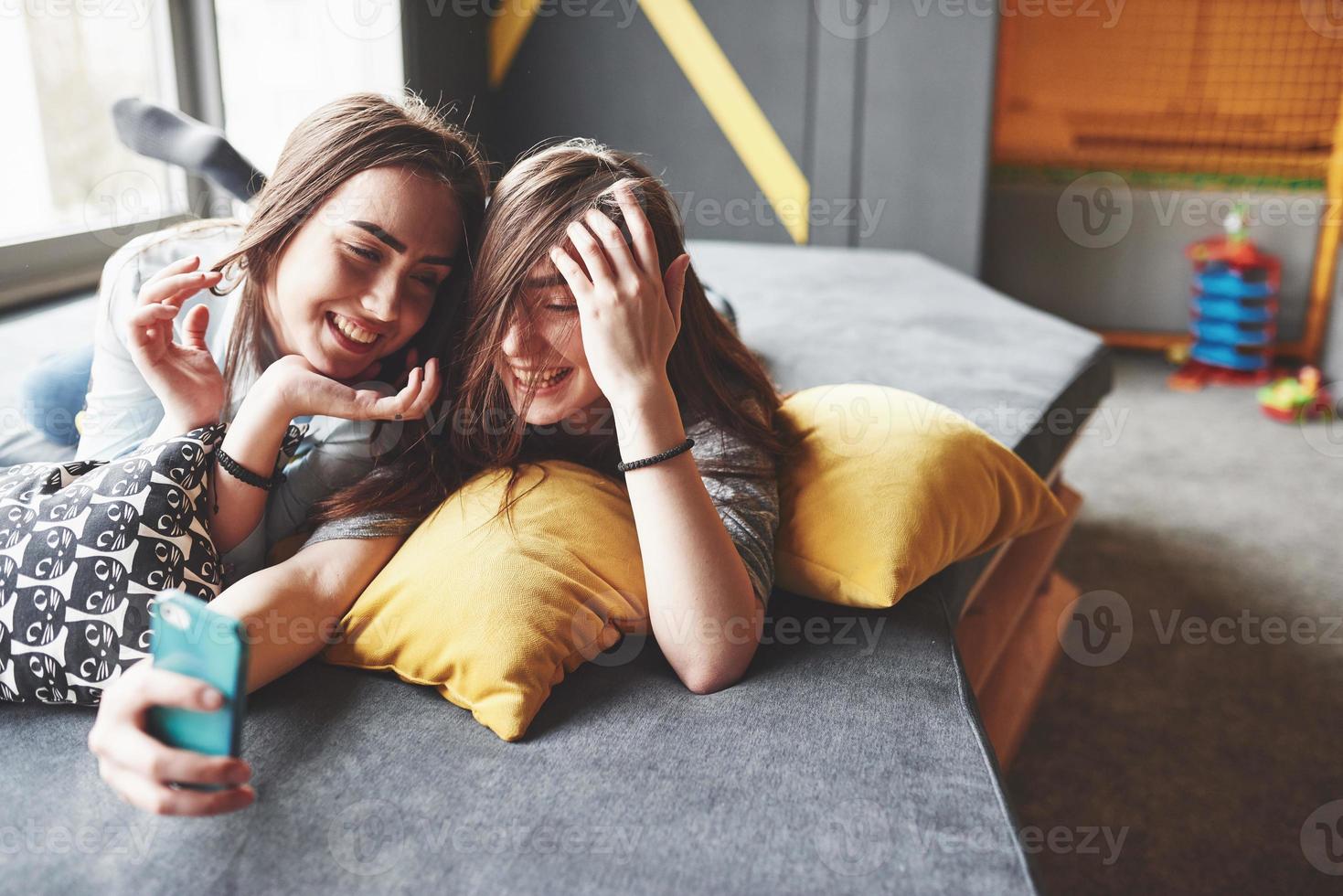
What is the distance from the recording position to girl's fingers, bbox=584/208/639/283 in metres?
0.97

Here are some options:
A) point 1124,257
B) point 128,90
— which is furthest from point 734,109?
point 128,90

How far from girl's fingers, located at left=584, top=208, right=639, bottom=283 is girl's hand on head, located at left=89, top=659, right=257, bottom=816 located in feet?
1.60

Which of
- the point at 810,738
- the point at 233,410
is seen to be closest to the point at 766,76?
the point at 233,410

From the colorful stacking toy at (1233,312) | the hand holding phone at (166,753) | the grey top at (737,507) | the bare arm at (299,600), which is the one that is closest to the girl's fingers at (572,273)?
the grey top at (737,507)

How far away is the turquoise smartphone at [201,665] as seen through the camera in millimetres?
704

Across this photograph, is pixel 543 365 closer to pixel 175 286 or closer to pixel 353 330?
pixel 353 330

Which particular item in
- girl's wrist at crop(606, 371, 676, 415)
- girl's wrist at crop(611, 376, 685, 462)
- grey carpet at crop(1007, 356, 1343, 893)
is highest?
girl's wrist at crop(606, 371, 676, 415)

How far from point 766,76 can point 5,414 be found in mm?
2525

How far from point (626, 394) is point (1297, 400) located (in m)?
3.01

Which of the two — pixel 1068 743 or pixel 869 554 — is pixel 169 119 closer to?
pixel 869 554

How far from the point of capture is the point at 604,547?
103cm

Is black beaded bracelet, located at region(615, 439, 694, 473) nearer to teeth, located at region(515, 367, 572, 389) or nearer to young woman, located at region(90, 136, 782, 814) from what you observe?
young woman, located at region(90, 136, 782, 814)

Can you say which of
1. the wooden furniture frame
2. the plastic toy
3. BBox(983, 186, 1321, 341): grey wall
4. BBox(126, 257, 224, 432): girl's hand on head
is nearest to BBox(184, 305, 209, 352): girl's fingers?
BBox(126, 257, 224, 432): girl's hand on head

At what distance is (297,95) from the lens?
264 centimetres
